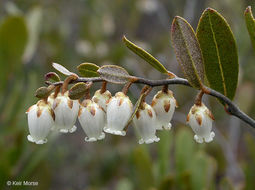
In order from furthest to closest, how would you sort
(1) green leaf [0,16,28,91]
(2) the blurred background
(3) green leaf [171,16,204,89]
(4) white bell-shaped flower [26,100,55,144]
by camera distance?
(1) green leaf [0,16,28,91] → (2) the blurred background → (4) white bell-shaped flower [26,100,55,144] → (3) green leaf [171,16,204,89]

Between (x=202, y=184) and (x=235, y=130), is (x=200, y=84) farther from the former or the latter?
(x=235, y=130)

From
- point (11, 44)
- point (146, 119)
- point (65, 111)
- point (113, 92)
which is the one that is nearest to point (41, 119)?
point (65, 111)

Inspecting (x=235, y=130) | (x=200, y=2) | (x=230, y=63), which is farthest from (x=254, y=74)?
(x=230, y=63)

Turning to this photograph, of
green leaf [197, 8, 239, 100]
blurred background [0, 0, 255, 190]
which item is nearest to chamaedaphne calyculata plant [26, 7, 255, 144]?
green leaf [197, 8, 239, 100]

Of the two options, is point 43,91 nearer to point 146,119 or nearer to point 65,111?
point 65,111

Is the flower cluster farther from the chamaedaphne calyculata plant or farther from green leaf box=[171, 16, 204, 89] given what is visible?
green leaf box=[171, 16, 204, 89]

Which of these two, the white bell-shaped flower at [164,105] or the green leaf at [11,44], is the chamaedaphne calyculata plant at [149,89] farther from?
the green leaf at [11,44]

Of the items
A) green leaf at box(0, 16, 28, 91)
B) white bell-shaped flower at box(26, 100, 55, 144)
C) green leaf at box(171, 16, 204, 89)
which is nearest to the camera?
green leaf at box(171, 16, 204, 89)
